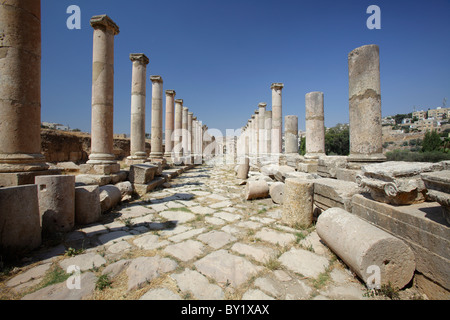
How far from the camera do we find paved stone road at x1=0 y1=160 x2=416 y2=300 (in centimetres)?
208

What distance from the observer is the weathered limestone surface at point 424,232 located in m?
1.95

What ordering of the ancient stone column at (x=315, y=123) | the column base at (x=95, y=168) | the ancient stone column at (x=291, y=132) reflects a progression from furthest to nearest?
the ancient stone column at (x=291, y=132)
the ancient stone column at (x=315, y=123)
the column base at (x=95, y=168)

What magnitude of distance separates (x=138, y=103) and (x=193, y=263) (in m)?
8.69

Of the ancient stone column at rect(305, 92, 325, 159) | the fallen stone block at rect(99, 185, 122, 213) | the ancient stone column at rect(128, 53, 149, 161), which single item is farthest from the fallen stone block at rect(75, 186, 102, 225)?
the ancient stone column at rect(305, 92, 325, 159)

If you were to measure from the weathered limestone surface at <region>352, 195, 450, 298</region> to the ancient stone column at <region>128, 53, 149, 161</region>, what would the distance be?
352 inches

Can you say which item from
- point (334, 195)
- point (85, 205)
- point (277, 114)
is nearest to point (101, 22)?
Answer: point (85, 205)

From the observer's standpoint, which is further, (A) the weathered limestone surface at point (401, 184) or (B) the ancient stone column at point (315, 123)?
(B) the ancient stone column at point (315, 123)

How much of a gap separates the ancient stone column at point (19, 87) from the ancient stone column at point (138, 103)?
5340 mm

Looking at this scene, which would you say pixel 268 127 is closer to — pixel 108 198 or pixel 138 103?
pixel 138 103

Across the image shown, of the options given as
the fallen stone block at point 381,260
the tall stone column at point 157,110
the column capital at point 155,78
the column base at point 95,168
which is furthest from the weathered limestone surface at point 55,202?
the column capital at point 155,78

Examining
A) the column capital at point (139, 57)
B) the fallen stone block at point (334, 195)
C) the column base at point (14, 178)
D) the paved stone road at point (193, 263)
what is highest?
the column capital at point (139, 57)

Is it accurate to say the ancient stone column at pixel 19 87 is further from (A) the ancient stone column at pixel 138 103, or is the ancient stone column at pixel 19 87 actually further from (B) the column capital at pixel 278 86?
(B) the column capital at pixel 278 86

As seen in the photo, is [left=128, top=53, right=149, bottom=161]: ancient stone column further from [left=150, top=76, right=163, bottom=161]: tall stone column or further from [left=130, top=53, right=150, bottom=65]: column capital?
[left=150, top=76, right=163, bottom=161]: tall stone column
